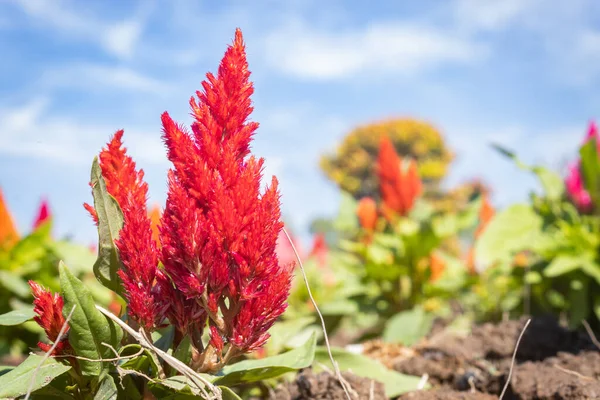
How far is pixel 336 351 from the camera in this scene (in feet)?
6.93

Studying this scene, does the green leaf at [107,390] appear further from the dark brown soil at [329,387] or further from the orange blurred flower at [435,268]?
the orange blurred flower at [435,268]

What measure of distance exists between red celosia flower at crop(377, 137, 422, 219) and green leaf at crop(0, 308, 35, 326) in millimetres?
3319

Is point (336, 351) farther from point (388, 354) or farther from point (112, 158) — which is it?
point (112, 158)

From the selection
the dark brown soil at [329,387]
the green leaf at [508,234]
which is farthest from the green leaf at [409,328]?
the dark brown soil at [329,387]

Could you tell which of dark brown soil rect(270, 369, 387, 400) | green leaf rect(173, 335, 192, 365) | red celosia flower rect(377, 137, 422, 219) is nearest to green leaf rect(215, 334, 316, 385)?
green leaf rect(173, 335, 192, 365)

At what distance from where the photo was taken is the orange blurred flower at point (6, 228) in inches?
155

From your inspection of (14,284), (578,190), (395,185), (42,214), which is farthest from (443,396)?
(42,214)

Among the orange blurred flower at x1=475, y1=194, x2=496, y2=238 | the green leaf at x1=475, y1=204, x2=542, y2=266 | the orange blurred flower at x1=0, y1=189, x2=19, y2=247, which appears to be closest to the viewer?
the green leaf at x1=475, y1=204, x2=542, y2=266

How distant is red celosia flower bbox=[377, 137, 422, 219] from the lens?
4590 mm

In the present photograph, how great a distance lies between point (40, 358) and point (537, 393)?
1.38 m

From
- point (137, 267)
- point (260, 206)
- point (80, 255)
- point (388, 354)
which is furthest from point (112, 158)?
point (80, 255)

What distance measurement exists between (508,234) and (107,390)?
2.63m

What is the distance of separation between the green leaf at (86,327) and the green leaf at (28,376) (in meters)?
0.05

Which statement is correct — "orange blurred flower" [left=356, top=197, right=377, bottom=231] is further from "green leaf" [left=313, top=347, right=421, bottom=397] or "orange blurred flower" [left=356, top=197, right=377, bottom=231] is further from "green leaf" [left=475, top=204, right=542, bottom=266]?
"green leaf" [left=313, top=347, right=421, bottom=397]
